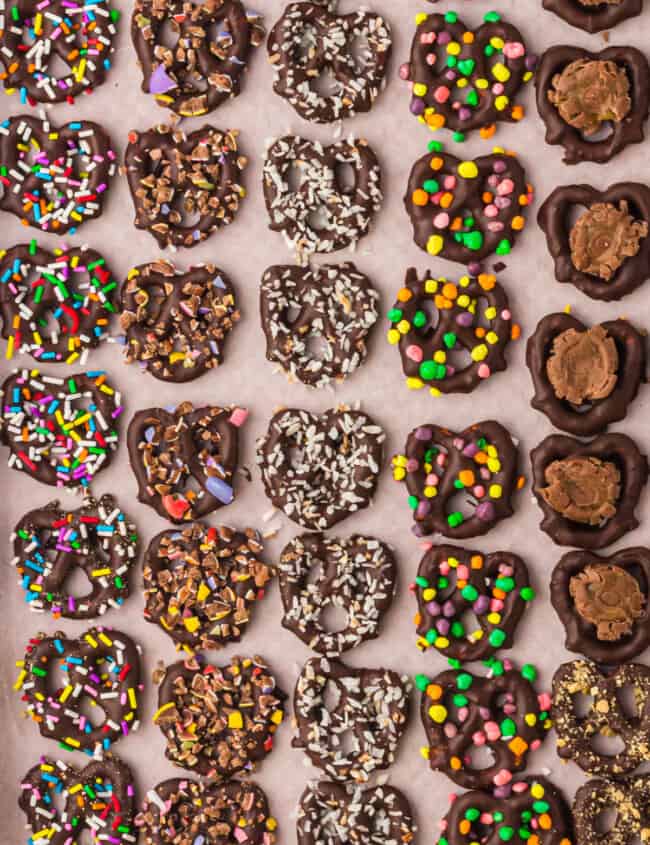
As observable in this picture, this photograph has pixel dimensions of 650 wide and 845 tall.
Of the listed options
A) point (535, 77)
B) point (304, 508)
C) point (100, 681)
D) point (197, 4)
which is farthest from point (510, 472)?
point (197, 4)

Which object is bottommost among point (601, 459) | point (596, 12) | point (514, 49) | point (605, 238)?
point (601, 459)

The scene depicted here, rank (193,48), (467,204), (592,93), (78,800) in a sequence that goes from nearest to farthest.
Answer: (592,93) < (467,204) < (193,48) < (78,800)

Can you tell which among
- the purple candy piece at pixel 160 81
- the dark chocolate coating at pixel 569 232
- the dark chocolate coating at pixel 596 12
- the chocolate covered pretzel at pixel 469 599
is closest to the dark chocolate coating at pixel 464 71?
the dark chocolate coating at pixel 596 12

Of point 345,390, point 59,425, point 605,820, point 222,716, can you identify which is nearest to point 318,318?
point 345,390

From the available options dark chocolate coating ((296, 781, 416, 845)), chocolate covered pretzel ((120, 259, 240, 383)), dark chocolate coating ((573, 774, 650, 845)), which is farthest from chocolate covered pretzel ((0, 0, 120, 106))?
dark chocolate coating ((573, 774, 650, 845))

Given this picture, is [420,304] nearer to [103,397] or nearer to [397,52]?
[397,52]

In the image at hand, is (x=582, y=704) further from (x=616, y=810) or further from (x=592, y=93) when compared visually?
(x=592, y=93)
